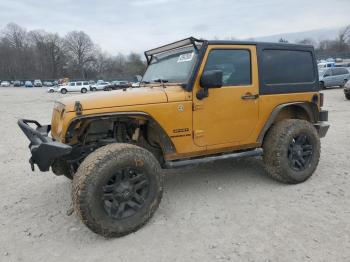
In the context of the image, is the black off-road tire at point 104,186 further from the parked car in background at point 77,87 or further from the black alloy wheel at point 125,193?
the parked car in background at point 77,87

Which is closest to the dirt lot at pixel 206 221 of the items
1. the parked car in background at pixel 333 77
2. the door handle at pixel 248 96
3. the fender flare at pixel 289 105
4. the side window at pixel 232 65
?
the fender flare at pixel 289 105

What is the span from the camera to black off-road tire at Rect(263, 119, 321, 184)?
4.73 m

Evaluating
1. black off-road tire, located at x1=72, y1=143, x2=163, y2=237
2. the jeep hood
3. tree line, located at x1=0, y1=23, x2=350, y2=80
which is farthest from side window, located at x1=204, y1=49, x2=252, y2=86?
tree line, located at x1=0, y1=23, x2=350, y2=80

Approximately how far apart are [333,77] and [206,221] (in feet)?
75.3

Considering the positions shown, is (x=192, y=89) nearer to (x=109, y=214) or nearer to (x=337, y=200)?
(x=109, y=214)

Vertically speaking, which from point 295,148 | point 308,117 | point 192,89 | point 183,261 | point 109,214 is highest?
point 192,89

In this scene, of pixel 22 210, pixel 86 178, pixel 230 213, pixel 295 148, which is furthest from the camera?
pixel 295 148

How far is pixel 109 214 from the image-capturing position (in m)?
3.54

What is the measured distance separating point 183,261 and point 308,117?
133 inches

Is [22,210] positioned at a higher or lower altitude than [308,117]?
lower

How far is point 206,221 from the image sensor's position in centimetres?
387

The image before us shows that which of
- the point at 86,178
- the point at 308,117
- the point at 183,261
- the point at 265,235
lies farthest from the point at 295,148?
the point at 86,178

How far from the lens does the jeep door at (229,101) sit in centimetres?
421

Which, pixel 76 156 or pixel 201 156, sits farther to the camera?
pixel 201 156
